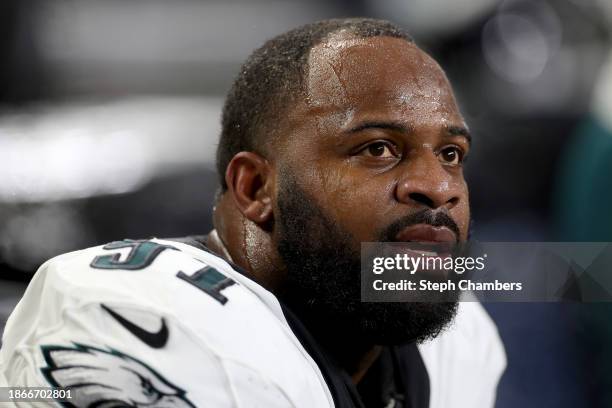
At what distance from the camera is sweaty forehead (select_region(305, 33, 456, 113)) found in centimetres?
102

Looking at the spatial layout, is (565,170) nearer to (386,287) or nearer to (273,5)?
Answer: (273,5)

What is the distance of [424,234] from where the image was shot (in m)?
1.00

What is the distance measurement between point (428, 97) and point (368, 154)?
0.11 m

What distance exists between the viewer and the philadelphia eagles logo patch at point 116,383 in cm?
78

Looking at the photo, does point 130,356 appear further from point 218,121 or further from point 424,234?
point 218,121

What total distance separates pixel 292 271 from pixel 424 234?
0.59 ft

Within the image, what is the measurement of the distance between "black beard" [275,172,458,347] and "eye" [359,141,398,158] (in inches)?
3.5

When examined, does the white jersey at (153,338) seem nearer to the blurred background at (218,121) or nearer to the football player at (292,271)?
the football player at (292,271)

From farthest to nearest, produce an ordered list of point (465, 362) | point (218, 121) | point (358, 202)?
point (218, 121) < point (465, 362) < point (358, 202)

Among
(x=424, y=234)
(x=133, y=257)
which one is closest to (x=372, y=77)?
(x=424, y=234)

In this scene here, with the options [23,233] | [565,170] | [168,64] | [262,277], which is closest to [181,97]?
[168,64]

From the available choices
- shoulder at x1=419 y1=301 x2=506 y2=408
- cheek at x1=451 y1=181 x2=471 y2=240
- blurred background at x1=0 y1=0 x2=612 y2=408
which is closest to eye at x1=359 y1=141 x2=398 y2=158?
cheek at x1=451 y1=181 x2=471 y2=240

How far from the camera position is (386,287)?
100cm

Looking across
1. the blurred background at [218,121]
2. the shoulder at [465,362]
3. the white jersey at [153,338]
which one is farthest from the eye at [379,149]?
the blurred background at [218,121]
